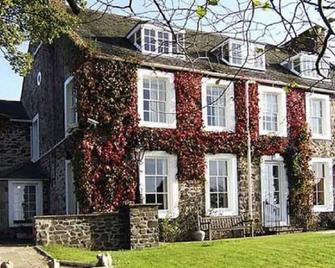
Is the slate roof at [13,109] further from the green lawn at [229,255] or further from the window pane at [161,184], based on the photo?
the green lawn at [229,255]

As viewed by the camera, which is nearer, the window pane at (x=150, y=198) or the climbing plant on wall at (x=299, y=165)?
the window pane at (x=150, y=198)

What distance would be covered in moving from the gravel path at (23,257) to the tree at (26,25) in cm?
529

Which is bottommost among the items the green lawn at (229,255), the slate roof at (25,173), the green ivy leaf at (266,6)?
the green lawn at (229,255)

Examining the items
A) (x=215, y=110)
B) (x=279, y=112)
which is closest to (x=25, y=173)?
(x=215, y=110)

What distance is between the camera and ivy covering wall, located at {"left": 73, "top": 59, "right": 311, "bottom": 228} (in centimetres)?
1917

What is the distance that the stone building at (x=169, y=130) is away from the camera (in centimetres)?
1948

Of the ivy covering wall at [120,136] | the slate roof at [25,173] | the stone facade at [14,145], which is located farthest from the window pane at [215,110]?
the stone facade at [14,145]

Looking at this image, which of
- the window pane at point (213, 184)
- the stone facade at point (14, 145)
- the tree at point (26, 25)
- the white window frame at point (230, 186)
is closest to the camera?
the tree at point (26, 25)

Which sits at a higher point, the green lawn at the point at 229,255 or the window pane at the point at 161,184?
the window pane at the point at 161,184

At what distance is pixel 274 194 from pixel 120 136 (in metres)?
7.34

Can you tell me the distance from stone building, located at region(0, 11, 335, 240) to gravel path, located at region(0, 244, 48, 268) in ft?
11.8

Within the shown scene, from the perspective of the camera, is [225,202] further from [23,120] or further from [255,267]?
[23,120]

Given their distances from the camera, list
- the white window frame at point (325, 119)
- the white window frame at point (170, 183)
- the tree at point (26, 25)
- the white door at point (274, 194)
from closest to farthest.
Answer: the tree at point (26, 25) < the white window frame at point (170, 183) < the white door at point (274, 194) < the white window frame at point (325, 119)

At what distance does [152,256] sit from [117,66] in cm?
789
